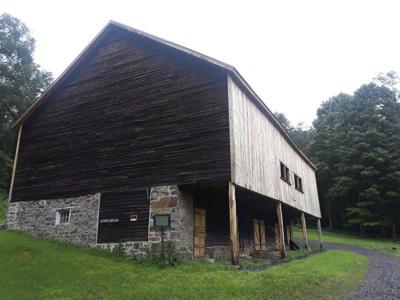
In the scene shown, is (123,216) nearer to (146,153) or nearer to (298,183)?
(146,153)

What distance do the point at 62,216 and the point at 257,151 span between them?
9617 mm

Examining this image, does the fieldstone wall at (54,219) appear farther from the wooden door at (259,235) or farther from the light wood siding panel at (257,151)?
the wooden door at (259,235)

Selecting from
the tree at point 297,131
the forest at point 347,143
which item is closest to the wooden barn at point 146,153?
the forest at point 347,143

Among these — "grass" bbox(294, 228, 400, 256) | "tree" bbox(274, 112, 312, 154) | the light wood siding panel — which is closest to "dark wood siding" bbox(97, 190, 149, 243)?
the light wood siding panel

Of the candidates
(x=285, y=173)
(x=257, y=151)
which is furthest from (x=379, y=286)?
(x=285, y=173)

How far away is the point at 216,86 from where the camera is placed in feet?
48.5

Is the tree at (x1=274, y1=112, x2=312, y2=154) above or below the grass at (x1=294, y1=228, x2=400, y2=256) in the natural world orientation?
above

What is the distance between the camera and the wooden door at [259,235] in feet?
71.1

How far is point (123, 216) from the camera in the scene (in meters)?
15.3

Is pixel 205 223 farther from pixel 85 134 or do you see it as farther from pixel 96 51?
pixel 96 51

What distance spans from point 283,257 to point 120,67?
39.6ft

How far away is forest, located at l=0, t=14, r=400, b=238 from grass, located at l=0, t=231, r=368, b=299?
1877 cm

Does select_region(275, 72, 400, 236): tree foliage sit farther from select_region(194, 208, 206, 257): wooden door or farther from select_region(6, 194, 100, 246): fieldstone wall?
select_region(6, 194, 100, 246): fieldstone wall

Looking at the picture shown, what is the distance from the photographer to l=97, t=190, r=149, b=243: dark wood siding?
1477cm
